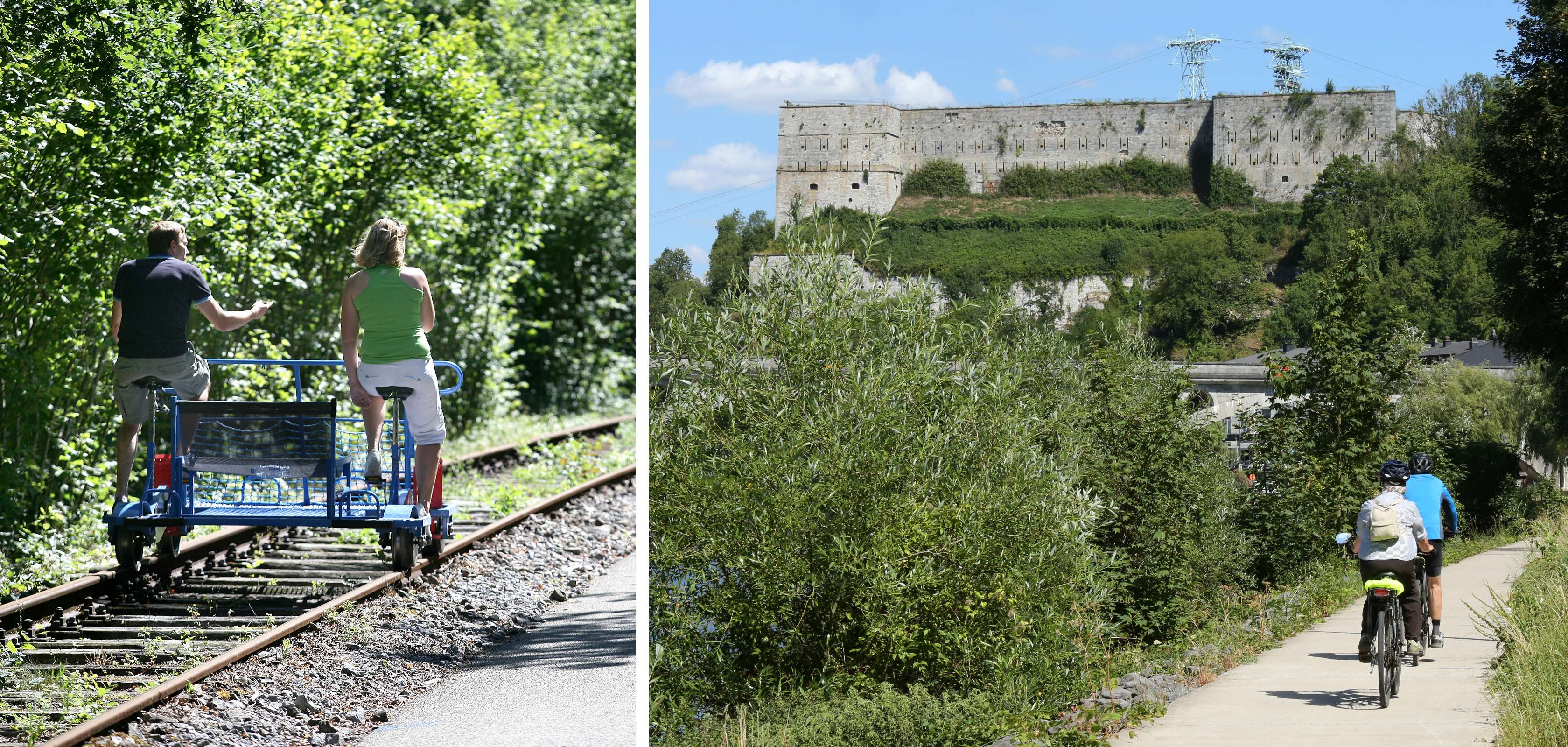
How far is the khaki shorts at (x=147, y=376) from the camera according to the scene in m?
7.00

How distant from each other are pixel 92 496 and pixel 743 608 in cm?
540

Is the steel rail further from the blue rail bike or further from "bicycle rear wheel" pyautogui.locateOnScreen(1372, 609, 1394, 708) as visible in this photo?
"bicycle rear wheel" pyautogui.locateOnScreen(1372, 609, 1394, 708)

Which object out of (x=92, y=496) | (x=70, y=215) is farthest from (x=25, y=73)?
(x=92, y=496)

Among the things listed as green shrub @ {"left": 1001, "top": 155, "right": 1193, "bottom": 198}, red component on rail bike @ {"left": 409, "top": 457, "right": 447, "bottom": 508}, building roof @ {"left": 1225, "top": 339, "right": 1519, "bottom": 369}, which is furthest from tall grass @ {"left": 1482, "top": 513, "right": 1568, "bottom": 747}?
red component on rail bike @ {"left": 409, "top": 457, "right": 447, "bottom": 508}

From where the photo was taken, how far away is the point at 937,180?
6.95 metres

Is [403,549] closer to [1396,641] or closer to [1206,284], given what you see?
[1206,284]

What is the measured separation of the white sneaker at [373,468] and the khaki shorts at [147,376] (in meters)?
0.89

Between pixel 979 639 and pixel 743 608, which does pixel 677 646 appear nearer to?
pixel 743 608

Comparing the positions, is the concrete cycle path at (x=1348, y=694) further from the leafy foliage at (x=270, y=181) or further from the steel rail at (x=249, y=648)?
the leafy foliage at (x=270, y=181)

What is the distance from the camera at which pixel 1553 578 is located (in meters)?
6.82

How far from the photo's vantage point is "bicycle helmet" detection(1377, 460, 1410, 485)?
23.0 ft

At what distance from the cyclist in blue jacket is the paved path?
4.07 m

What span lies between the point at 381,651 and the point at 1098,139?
451 cm

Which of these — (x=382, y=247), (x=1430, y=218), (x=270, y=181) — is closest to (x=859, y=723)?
(x=382, y=247)
